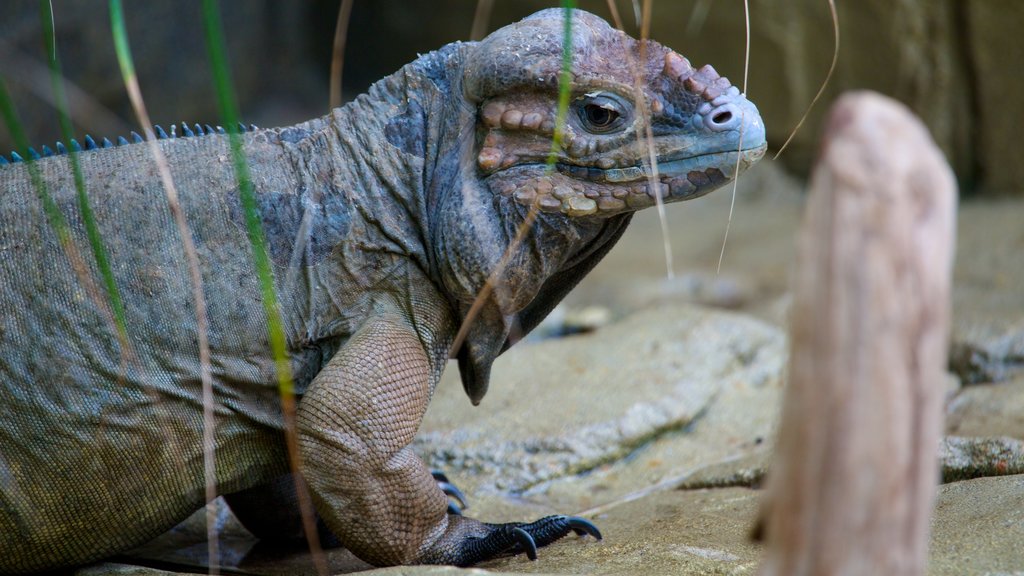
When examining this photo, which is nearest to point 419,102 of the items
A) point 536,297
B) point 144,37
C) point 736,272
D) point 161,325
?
point 536,297

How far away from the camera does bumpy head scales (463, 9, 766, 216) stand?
11.7 ft

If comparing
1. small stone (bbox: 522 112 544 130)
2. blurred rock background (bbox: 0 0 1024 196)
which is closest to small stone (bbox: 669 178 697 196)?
small stone (bbox: 522 112 544 130)

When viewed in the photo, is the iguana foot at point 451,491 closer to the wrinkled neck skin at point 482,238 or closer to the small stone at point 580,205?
the wrinkled neck skin at point 482,238

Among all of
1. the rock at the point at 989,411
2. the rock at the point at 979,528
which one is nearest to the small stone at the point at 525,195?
the rock at the point at 979,528

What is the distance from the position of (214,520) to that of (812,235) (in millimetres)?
3806

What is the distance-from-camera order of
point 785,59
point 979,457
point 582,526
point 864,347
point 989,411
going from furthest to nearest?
1. point 785,59
2. point 989,411
3. point 979,457
4. point 582,526
5. point 864,347

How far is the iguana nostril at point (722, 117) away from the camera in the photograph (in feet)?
11.6

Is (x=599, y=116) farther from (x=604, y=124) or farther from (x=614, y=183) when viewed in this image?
(x=614, y=183)

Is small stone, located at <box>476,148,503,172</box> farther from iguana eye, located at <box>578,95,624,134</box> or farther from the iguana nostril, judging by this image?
the iguana nostril

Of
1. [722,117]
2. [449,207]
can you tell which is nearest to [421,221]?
[449,207]

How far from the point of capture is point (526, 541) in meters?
3.80

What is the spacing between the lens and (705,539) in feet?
12.3

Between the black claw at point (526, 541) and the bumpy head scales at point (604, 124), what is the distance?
1.21 meters

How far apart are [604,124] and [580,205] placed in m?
0.30
